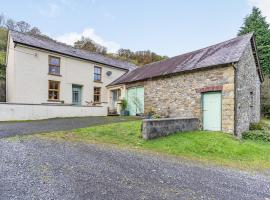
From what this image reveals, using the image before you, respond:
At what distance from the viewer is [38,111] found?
532 inches

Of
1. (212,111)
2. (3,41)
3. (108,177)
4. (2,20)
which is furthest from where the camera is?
(2,20)

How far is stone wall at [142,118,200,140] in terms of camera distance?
27.3 ft

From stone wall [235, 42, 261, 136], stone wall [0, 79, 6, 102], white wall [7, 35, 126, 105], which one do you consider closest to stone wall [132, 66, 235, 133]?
stone wall [235, 42, 261, 136]

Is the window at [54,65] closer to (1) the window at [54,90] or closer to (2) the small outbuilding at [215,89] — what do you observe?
(1) the window at [54,90]

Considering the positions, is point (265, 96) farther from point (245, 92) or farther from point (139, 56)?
point (139, 56)

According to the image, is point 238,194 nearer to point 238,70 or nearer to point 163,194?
point 163,194

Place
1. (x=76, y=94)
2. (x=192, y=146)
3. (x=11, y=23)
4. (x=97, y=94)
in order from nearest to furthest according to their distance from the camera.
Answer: (x=192, y=146) → (x=76, y=94) → (x=97, y=94) → (x=11, y=23)

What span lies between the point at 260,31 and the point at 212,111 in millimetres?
25031

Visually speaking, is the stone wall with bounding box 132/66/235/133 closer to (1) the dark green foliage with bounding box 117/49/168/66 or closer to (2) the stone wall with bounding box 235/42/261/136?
(2) the stone wall with bounding box 235/42/261/136

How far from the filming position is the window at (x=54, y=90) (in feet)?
57.1

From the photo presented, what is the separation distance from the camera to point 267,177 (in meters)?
5.59

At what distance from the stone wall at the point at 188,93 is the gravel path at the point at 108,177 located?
5705 millimetres

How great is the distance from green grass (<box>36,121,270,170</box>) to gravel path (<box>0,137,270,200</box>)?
1.09 metres

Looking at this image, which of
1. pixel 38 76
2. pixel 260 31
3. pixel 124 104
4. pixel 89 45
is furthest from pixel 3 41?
pixel 260 31
